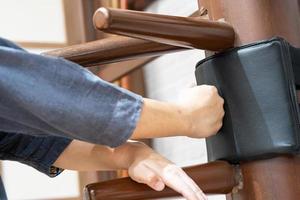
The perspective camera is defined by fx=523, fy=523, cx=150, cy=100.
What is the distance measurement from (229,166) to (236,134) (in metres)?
0.03

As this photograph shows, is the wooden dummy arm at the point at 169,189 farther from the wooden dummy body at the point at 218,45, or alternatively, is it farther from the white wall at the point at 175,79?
the white wall at the point at 175,79

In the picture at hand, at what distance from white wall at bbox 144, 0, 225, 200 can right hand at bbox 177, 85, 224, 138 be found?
1.41 feet

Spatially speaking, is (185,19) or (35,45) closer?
(185,19)

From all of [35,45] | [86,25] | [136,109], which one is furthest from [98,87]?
[35,45]

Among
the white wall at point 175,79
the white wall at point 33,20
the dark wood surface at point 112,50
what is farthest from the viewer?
the white wall at point 33,20

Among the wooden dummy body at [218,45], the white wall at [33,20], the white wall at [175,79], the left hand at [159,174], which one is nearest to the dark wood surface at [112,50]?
the wooden dummy body at [218,45]

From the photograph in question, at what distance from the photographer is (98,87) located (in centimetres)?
44

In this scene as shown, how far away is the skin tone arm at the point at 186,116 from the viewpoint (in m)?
0.47

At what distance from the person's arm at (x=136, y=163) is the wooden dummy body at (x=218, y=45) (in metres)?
0.02

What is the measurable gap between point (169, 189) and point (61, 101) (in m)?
0.14

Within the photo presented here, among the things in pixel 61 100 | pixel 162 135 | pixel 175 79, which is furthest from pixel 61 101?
pixel 175 79

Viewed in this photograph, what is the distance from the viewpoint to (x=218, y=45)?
537 millimetres

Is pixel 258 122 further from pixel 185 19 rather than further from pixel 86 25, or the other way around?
pixel 86 25

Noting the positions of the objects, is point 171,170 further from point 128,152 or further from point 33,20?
point 33,20
